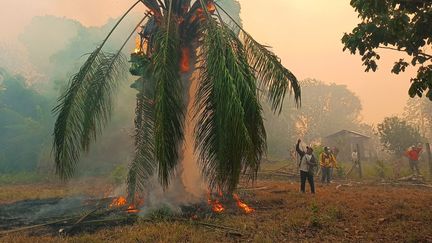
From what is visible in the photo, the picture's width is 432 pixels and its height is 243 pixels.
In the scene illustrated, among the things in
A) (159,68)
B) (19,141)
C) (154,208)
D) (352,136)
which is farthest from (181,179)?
(352,136)

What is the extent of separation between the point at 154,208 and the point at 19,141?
25417 mm

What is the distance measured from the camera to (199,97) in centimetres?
739

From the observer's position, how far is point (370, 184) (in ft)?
59.3

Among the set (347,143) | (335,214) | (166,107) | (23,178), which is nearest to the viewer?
(166,107)

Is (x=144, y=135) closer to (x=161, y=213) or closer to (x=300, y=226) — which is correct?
(x=161, y=213)

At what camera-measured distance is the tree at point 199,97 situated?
21.5 feet

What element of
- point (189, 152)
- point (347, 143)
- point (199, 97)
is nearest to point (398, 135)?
point (347, 143)

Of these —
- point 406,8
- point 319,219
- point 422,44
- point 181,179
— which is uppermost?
point 406,8

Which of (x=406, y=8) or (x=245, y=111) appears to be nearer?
(x=245, y=111)

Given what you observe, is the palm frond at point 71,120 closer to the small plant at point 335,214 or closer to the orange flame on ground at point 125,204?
the orange flame on ground at point 125,204

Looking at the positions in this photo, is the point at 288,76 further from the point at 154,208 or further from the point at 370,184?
the point at 370,184

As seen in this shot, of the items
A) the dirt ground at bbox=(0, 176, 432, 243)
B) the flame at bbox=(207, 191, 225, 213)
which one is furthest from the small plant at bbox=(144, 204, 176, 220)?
the flame at bbox=(207, 191, 225, 213)

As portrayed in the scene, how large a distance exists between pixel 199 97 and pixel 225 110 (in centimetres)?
101

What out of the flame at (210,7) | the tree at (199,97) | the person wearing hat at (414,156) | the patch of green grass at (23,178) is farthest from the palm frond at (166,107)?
the patch of green grass at (23,178)
